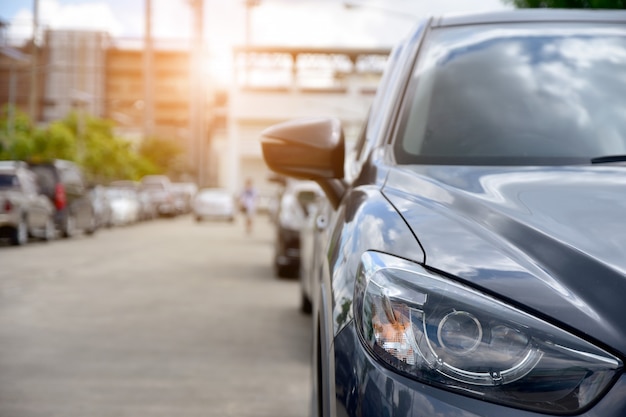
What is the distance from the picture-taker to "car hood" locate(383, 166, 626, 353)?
6.12ft

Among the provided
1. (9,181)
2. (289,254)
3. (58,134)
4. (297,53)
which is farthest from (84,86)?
(289,254)

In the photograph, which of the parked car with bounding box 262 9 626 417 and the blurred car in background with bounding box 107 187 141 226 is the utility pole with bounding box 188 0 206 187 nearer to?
the blurred car in background with bounding box 107 187 141 226

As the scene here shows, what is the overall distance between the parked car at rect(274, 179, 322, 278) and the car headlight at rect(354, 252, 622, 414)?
10687 mm

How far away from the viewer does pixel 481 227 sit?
2.23m

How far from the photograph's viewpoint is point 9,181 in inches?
854

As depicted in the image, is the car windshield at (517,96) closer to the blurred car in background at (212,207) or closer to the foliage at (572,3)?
the foliage at (572,3)

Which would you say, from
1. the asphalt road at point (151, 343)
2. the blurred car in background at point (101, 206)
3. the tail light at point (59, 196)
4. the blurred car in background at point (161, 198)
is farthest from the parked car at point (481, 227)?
the blurred car in background at point (161, 198)

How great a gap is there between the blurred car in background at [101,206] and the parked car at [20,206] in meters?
5.80

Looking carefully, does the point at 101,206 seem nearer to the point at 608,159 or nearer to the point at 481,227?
the point at 608,159

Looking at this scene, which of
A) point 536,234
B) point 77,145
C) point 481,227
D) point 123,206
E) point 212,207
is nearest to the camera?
point 536,234

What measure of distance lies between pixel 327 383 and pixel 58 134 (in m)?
47.2

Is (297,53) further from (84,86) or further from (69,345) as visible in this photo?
(69,345)

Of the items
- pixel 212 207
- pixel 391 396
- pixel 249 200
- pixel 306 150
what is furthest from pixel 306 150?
pixel 212 207

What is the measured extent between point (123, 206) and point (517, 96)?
3506 cm
